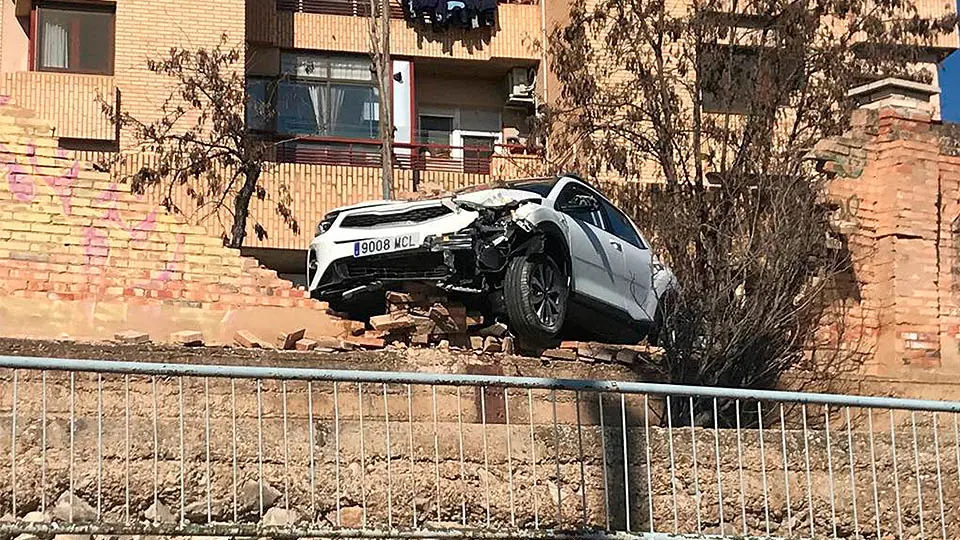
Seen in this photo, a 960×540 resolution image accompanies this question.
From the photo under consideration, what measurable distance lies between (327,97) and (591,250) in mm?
15826

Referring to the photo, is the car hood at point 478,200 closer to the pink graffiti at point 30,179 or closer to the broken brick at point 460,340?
the broken brick at point 460,340

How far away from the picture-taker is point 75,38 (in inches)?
1148

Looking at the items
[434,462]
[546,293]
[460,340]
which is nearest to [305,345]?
[460,340]

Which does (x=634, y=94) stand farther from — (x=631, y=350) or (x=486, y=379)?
(x=486, y=379)

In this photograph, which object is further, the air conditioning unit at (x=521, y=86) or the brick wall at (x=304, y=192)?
the air conditioning unit at (x=521, y=86)

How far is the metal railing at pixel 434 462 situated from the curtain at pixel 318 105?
20315 millimetres

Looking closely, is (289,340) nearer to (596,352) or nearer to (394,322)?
(394,322)

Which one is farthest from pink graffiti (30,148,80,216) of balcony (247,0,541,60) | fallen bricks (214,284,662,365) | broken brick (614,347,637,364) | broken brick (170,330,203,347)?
balcony (247,0,541,60)

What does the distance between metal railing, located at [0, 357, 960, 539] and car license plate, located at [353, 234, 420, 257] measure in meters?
4.22

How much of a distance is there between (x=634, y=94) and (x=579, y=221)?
9.35 meters

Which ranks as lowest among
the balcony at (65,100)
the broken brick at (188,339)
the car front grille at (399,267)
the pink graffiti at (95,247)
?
the broken brick at (188,339)

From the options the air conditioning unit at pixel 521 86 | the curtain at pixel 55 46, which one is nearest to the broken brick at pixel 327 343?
the curtain at pixel 55 46

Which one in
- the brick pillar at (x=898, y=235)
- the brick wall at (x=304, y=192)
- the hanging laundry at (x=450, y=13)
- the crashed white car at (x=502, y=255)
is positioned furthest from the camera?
the hanging laundry at (x=450, y=13)

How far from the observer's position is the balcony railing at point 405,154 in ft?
99.3
